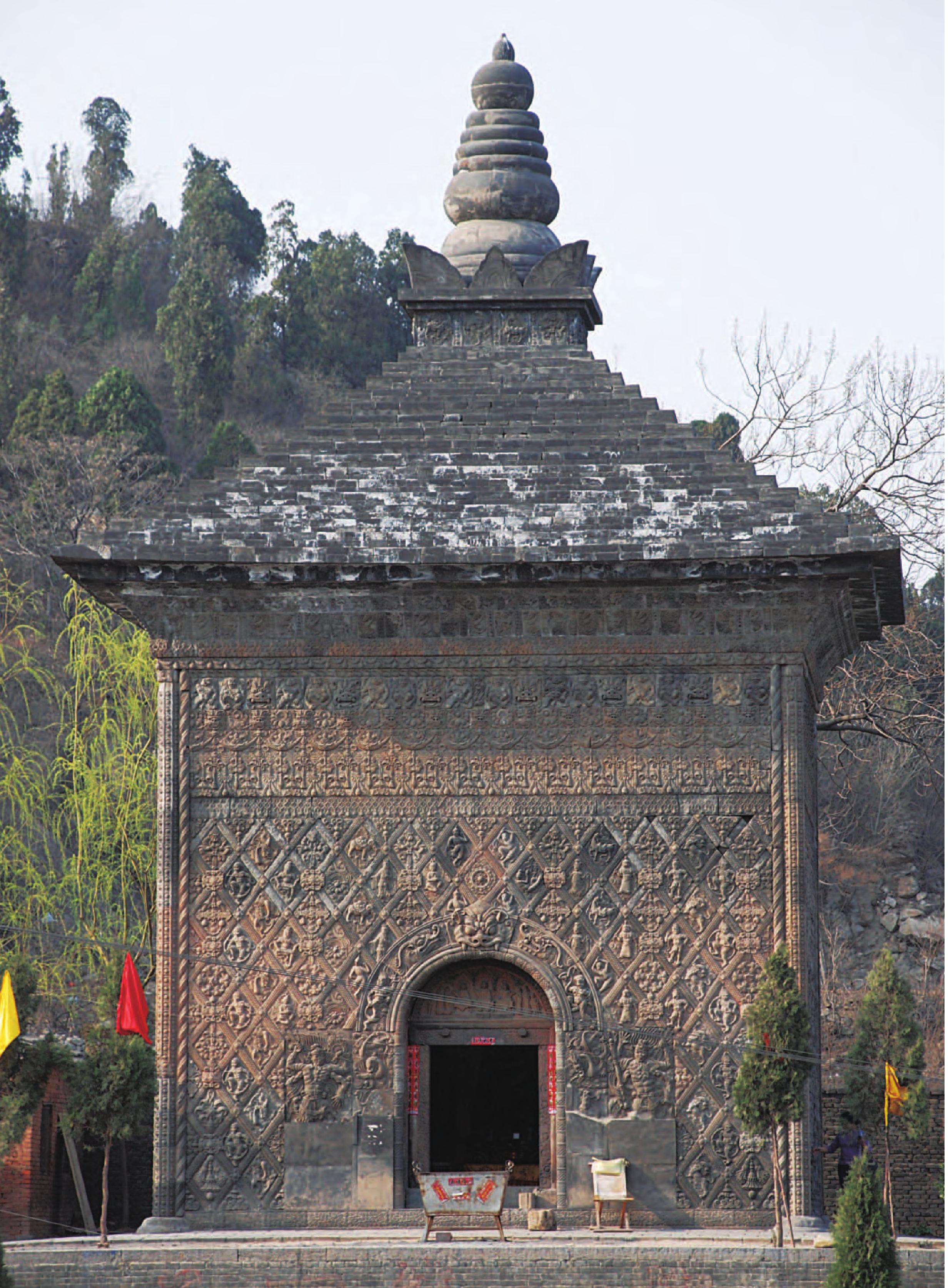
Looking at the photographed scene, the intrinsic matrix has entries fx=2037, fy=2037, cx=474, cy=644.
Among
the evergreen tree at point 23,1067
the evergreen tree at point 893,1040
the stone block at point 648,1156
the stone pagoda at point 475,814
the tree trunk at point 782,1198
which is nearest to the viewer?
the tree trunk at point 782,1198

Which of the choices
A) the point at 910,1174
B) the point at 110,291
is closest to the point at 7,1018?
the point at 910,1174

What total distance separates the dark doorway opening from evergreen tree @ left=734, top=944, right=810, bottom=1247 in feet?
13.7

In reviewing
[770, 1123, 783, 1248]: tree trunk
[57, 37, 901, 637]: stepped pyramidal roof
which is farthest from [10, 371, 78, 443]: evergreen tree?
[770, 1123, 783, 1248]: tree trunk

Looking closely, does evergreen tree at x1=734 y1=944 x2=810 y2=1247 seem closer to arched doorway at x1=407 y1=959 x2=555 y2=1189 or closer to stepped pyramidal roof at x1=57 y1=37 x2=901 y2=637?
arched doorway at x1=407 y1=959 x2=555 y2=1189

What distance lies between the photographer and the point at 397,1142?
64.5 ft

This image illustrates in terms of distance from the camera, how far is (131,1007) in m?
19.6

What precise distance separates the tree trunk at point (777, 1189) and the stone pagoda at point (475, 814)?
0.59 m

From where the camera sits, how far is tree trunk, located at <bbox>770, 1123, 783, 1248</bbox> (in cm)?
1819

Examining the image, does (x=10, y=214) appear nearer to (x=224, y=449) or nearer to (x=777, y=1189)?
(x=224, y=449)

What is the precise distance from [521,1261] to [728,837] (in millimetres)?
4698

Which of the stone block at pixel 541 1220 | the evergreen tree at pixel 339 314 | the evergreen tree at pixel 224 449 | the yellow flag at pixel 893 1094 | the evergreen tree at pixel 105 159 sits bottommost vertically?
the stone block at pixel 541 1220

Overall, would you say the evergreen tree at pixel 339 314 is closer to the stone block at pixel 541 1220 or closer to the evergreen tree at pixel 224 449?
the evergreen tree at pixel 224 449

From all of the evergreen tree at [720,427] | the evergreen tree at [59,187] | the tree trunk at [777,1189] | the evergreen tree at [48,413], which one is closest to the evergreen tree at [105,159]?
the evergreen tree at [59,187]

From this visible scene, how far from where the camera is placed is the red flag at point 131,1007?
19.5 meters
